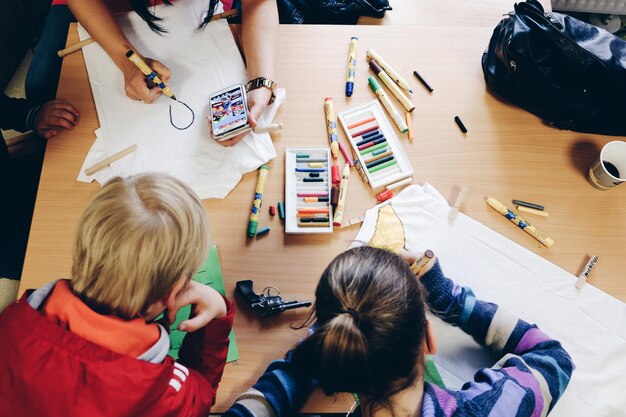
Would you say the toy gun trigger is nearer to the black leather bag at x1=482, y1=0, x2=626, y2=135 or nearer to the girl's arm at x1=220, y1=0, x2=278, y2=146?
the girl's arm at x1=220, y1=0, x2=278, y2=146

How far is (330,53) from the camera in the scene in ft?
4.13

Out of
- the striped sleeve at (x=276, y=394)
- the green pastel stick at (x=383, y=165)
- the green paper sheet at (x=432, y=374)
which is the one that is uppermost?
the green pastel stick at (x=383, y=165)

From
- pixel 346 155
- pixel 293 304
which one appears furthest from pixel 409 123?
pixel 293 304

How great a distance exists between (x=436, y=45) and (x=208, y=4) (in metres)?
0.64

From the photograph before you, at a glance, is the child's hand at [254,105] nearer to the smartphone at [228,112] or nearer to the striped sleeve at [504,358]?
the smartphone at [228,112]

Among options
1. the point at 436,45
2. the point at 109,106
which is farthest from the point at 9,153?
the point at 436,45

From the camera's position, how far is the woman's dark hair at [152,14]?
118 cm

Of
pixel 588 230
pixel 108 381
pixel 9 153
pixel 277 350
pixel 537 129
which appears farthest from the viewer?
pixel 9 153

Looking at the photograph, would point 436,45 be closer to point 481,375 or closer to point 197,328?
point 481,375

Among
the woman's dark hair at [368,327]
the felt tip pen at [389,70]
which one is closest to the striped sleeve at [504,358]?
the woman's dark hair at [368,327]

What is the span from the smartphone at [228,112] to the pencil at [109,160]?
196 mm

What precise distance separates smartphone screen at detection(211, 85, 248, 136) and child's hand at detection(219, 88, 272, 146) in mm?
20

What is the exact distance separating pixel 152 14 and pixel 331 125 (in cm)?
57

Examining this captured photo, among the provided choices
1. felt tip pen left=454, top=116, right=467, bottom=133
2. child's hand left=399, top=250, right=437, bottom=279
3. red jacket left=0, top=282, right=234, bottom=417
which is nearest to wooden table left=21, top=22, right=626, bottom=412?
felt tip pen left=454, top=116, right=467, bottom=133
